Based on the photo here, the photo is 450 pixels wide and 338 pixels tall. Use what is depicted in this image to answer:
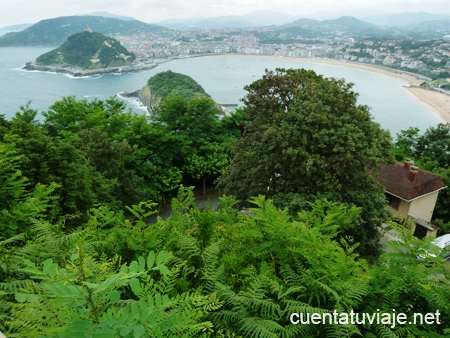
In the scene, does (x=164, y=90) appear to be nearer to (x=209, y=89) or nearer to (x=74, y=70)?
(x=209, y=89)

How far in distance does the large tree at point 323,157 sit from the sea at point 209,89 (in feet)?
105

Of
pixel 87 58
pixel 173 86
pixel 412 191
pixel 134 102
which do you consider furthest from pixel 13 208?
pixel 87 58

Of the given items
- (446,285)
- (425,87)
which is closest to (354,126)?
(446,285)

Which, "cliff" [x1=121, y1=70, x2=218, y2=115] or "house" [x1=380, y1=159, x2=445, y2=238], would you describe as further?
"cliff" [x1=121, y1=70, x2=218, y2=115]

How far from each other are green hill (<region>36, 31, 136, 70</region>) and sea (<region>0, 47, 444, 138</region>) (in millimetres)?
7099

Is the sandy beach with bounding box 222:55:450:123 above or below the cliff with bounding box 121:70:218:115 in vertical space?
below

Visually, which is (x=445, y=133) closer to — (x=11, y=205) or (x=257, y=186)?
(x=257, y=186)

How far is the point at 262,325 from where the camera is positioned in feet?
8.92

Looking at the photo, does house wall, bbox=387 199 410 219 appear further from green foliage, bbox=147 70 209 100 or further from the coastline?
the coastline

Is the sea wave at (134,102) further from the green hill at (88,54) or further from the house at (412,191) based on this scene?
the house at (412,191)

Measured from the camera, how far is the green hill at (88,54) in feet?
306

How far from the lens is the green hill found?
306 feet

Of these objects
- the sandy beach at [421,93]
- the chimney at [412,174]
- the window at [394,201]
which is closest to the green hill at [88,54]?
the sandy beach at [421,93]

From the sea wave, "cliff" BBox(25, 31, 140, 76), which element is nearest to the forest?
the sea wave
